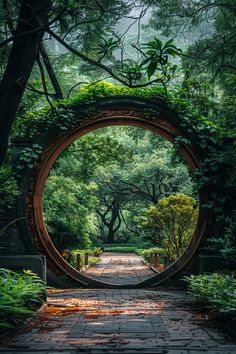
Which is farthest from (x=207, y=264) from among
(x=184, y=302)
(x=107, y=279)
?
(x=107, y=279)

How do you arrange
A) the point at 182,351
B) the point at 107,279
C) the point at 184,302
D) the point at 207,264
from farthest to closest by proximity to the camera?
1. the point at 107,279
2. the point at 207,264
3. the point at 184,302
4. the point at 182,351

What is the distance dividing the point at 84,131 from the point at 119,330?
577 cm

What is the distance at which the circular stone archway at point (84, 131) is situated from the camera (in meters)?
9.53

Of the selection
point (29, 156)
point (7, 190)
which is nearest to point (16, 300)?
point (7, 190)

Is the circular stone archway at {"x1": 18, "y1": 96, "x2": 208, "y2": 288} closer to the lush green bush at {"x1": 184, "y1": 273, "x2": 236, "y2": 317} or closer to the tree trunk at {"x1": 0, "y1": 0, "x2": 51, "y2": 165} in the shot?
the lush green bush at {"x1": 184, "y1": 273, "x2": 236, "y2": 317}

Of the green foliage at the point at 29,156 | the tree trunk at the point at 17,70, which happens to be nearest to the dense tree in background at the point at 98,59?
the tree trunk at the point at 17,70

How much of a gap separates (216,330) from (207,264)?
3.67 metres

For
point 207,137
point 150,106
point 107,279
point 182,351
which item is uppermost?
point 150,106

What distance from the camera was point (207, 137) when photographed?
9695mm

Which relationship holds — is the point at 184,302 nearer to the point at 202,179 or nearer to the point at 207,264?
the point at 207,264

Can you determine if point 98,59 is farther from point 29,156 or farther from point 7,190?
point 29,156

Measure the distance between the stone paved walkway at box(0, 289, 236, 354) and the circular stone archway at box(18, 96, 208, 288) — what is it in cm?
176

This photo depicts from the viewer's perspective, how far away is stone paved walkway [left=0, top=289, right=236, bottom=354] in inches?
158

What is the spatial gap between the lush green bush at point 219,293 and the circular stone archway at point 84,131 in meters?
2.11
